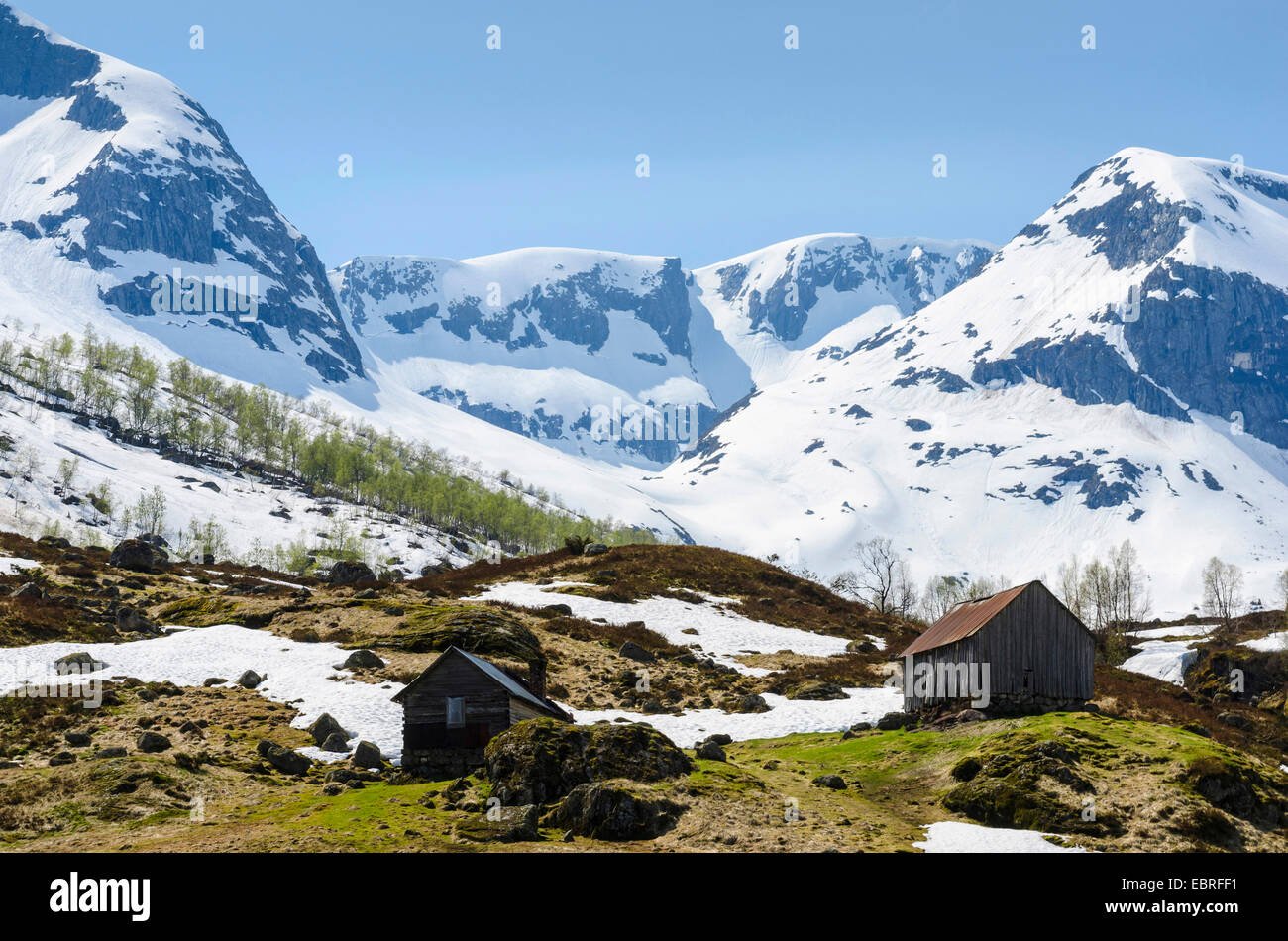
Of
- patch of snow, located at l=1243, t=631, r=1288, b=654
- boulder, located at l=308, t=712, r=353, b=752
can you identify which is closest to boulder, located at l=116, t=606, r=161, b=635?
boulder, located at l=308, t=712, r=353, b=752

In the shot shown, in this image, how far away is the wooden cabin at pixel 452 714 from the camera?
1479 inches

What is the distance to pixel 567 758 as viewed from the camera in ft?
107

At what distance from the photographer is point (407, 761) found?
123 feet

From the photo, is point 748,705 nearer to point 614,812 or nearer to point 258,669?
point 258,669

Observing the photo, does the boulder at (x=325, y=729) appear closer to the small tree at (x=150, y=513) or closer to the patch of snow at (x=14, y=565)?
the patch of snow at (x=14, y=565)

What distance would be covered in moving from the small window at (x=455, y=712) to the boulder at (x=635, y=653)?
1085 inches

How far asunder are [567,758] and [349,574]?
58.8 m

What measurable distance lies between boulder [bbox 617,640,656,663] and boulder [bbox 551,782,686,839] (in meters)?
34.9

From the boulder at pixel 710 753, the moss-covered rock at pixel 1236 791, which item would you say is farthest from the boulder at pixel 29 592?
the moss-covered rock at pixel 1236 791

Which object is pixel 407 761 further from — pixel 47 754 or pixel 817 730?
pixel 817 730

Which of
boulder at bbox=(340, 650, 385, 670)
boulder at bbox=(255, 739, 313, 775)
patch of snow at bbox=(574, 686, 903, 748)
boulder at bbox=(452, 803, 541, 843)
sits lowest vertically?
patch of snow at bbox=(574, 686, 903, 748)

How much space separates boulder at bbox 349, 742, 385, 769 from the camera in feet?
126

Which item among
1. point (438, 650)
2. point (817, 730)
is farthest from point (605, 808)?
point (438, 650)

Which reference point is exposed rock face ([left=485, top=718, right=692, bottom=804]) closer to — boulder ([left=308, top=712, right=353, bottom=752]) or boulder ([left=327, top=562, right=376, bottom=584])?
boulder ([left=308, top=712, right=353, bottom=752])
